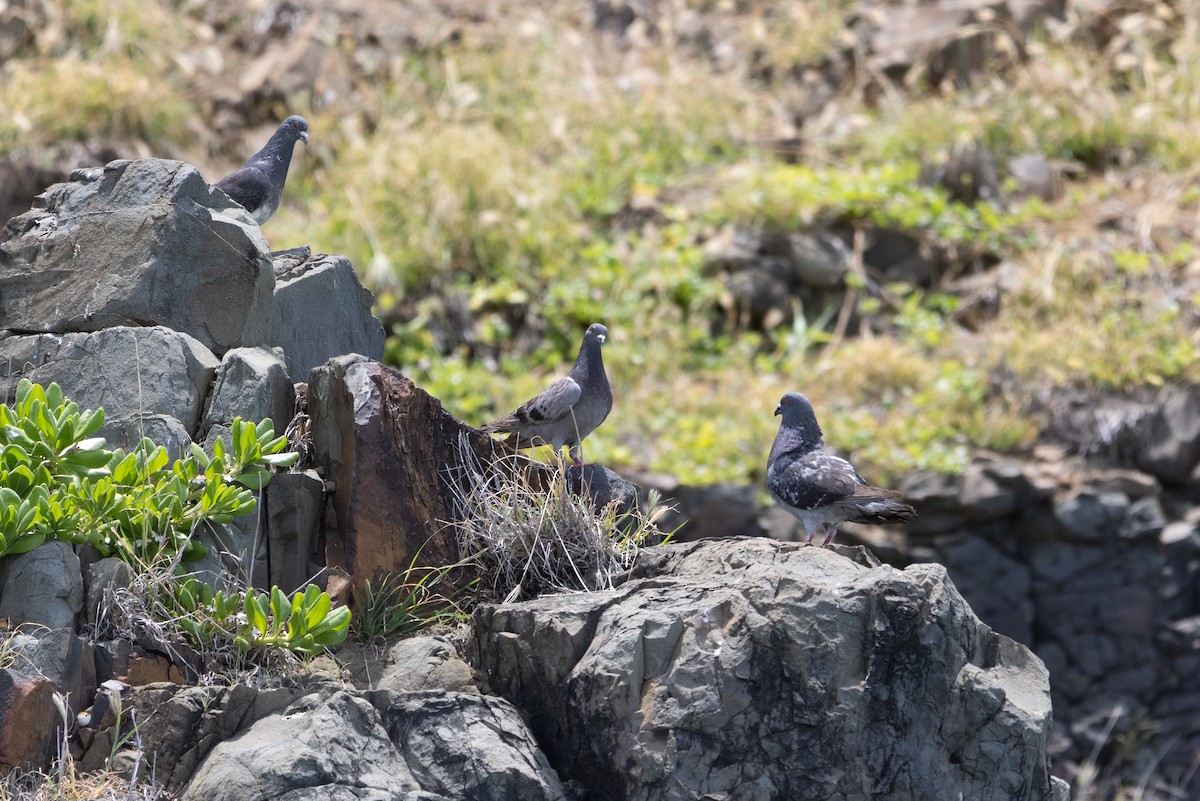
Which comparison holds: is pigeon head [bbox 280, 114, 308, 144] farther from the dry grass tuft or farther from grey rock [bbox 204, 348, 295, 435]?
the dry grass tuft

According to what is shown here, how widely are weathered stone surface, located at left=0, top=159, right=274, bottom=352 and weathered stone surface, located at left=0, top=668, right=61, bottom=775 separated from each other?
6.02 feet

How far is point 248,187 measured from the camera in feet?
24.6

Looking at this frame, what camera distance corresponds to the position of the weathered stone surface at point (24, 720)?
4.41 metres

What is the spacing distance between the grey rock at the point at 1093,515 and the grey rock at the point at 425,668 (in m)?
8.00

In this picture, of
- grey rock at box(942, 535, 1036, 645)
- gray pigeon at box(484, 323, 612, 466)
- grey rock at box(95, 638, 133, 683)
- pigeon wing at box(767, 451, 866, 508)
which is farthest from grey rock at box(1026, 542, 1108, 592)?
grey rock at box(95, 638, 133, 683)

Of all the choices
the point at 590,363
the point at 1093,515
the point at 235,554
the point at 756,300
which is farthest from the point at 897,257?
the point at 235,554

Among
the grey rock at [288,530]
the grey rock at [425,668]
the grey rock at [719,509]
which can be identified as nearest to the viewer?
the grey rock at [425,668]

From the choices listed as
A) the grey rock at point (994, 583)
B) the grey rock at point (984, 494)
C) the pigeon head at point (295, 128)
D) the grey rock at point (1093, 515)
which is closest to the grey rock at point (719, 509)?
the grey rock at point (994, 583)

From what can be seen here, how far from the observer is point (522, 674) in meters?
5.03

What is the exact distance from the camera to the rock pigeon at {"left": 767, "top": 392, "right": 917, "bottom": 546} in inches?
247

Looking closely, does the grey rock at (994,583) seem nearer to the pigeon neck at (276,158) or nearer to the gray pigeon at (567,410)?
the gray pigeon at (567,410)

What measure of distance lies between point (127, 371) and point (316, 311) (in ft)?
3.81

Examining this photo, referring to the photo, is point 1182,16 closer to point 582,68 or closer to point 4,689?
point 582,68

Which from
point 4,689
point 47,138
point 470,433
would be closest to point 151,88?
point 47,138
